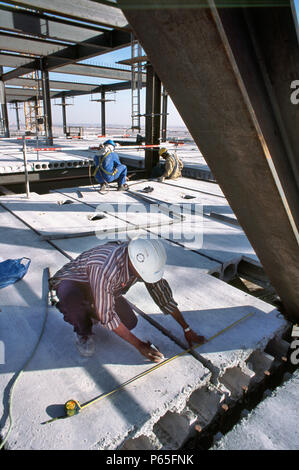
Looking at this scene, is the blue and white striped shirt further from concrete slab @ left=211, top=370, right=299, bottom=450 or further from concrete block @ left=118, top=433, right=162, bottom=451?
concrete slab @ left=211, top=370, right=299, bottom=450

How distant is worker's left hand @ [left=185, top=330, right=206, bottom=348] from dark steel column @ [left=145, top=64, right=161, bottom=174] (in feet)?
27.8

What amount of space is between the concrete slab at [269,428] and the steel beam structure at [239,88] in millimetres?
1261

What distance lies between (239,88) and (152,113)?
909 cm

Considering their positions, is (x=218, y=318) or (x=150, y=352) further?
(x=218, y=318)

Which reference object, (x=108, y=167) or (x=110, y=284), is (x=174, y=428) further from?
(x=108, y=167)

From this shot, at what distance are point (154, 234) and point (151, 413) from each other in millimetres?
3780

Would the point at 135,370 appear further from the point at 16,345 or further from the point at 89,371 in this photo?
the point at 16,345

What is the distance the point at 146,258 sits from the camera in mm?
2482

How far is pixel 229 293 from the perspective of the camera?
3961mm

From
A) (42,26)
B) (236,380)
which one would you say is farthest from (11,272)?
(42,26)

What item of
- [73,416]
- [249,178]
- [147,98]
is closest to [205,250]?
[249,178]

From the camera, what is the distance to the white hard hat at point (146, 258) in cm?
247

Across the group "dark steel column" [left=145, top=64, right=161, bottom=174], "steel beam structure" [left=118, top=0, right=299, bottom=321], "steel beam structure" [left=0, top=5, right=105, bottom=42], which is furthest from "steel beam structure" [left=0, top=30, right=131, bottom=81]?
"steel beam structure" [left=118, top=0, right=299, bottom=321]

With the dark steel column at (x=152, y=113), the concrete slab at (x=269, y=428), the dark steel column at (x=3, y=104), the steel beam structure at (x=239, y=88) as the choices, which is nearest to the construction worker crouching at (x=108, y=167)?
the dark steel column at (x=152, y=113)
